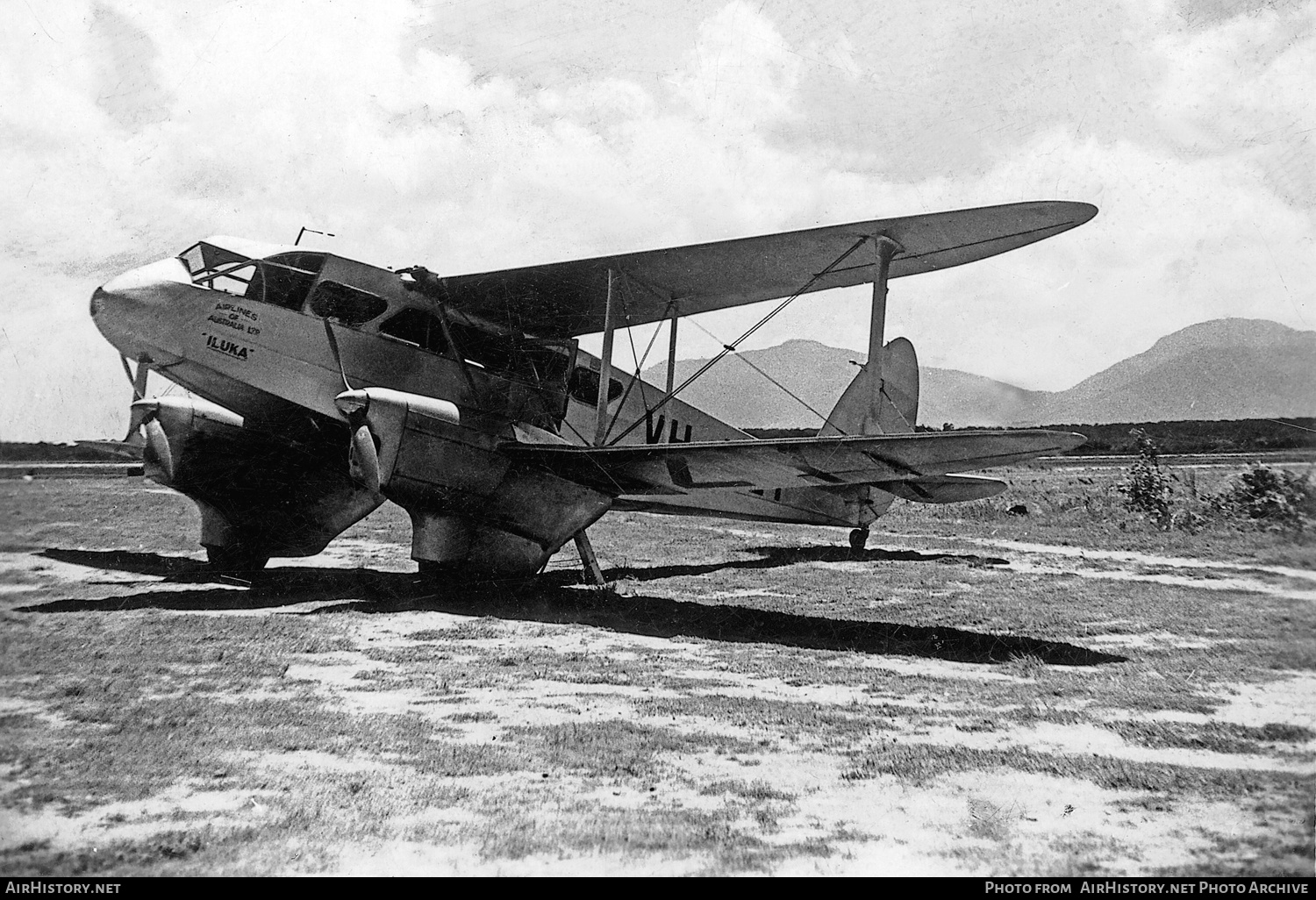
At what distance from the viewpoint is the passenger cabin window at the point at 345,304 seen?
8867mm

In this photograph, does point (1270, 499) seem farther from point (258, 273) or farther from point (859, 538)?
point (258, 273)

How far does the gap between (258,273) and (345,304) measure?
2.94 ft

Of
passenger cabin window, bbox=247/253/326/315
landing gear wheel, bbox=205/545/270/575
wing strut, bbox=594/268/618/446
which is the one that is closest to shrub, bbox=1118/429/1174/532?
wing strut, bbox=594/268/618/446

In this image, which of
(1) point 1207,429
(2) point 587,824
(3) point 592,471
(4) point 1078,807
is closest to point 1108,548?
(3) point 592,471

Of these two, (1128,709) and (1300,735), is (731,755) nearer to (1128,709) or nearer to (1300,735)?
(1128,709)

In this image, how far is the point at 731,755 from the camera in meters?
4.34

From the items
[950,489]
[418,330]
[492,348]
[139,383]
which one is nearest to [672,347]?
[492,348]

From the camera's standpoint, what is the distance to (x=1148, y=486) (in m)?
18.1

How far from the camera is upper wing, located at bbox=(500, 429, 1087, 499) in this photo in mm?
7039

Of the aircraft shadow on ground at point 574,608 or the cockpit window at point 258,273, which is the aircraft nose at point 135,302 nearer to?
the cockpit window at point 258,273

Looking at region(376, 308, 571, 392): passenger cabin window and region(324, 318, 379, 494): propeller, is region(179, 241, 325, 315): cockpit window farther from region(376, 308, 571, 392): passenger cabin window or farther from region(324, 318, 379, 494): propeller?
region(324, 318, 379, 494): propeller

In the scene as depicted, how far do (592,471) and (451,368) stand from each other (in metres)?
2.01

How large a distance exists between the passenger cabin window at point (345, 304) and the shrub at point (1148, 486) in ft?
52.1

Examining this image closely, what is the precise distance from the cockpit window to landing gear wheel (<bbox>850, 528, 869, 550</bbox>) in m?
9.04
